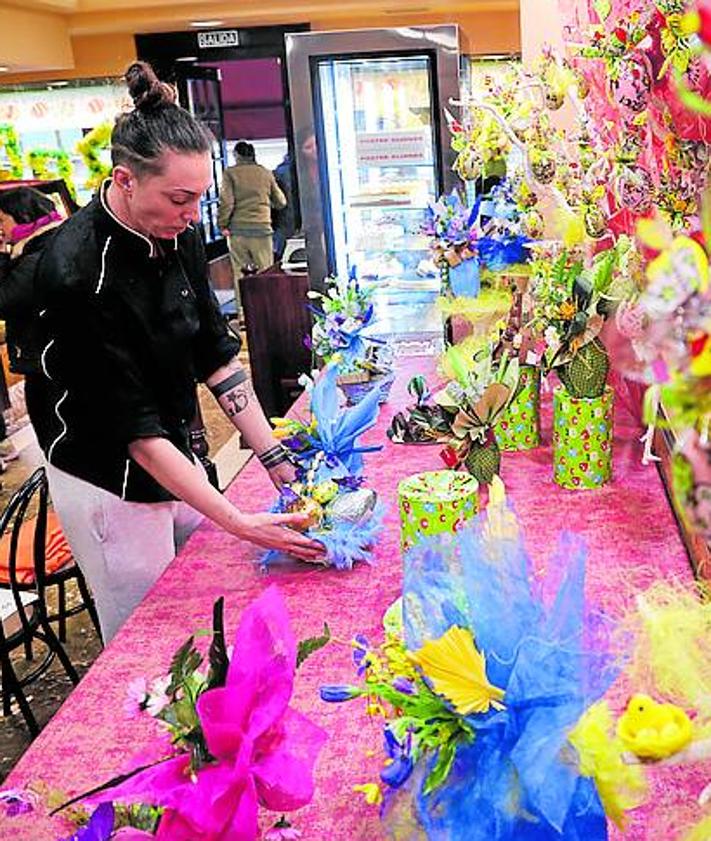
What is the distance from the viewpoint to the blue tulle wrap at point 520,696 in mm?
670

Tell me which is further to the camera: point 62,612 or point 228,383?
point 62,612

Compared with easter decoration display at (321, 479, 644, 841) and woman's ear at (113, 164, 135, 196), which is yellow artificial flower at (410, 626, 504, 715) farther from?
woman's ear at (113, 164, 135, 196)

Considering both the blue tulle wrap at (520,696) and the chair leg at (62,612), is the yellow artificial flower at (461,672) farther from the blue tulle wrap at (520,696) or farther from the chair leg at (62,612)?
the chair leg at (62,612)

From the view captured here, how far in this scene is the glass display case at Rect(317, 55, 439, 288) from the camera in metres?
3.06

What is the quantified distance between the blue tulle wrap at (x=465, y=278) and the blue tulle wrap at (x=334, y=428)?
0.84 metres

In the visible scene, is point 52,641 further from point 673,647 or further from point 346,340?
point 673,647

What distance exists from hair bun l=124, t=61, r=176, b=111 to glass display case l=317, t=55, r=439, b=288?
4.66ft

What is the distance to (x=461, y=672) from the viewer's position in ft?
2.28

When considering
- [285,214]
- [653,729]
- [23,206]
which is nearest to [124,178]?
[653,729]

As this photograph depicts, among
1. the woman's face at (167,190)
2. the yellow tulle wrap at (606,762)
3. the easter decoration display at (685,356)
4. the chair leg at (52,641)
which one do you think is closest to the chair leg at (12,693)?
the chair leg at (52,641)

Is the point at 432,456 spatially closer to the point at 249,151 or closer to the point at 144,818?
the point at 144,818

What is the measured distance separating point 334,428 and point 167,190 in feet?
1.56

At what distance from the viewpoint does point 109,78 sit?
9.03 m

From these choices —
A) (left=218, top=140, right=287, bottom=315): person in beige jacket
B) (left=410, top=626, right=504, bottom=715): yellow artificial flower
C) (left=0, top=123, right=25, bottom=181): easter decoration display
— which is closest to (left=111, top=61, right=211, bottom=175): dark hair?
(left=410, top=626, right=504, bottom=715): yellow artificial flower
